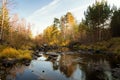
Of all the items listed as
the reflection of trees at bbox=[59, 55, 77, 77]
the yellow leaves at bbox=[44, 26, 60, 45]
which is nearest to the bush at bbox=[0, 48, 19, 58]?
the reflection of trees at bbox=[59, 55, 77, 77]

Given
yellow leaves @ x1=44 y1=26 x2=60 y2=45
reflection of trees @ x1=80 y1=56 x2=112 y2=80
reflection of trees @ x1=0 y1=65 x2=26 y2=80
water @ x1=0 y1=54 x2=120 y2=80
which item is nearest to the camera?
reflection of trees @ x1=0 y1=65 x2=26 y2=80

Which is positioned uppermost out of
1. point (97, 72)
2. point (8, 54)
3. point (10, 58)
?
point (8, 54)

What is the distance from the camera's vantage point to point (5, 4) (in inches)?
1350

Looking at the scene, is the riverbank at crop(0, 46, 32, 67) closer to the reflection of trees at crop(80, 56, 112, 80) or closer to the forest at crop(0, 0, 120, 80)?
the forest at crop(0, 0, 120, 80)

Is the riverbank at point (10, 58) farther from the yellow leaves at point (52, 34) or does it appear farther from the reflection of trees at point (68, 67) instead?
the yellow leaves at point (52, 34)

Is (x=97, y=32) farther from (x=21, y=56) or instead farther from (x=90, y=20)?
(x=21, y=56)

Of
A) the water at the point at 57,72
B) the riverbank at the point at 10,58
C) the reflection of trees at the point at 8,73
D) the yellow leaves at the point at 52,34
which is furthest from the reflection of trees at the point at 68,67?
the yellow leaves at the point at 52,34

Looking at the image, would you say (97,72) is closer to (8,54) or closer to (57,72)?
(57,72)

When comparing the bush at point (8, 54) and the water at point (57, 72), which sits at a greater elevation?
the bush at point (8, 54)

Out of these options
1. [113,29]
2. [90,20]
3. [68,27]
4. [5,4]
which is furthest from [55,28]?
[5,4]

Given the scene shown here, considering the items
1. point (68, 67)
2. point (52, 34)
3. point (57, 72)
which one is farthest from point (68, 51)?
point (52, 34)

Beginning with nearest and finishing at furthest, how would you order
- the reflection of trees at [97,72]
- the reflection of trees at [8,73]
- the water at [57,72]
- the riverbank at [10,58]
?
1. the reflection of trees at [8,73]
2. the water at [57,72]
3. the reflection of trees at [97,72]
4. the riverbank at [10,58]

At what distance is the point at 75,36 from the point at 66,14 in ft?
32.2

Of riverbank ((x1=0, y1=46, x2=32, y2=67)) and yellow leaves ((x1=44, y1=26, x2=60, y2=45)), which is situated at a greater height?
yellow leaves ((x1=44, y1=26, x2=60, y2=45))
